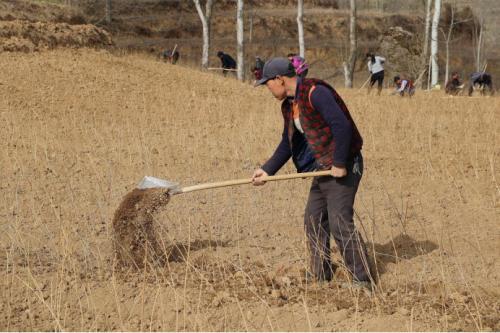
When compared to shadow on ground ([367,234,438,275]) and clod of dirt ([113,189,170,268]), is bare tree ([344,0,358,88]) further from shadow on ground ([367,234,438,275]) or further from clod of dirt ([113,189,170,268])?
clod of dirt ([113,189,170,268])

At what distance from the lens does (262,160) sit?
10031 millimetres

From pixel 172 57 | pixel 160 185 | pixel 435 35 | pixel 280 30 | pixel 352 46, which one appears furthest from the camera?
pixel 280 30

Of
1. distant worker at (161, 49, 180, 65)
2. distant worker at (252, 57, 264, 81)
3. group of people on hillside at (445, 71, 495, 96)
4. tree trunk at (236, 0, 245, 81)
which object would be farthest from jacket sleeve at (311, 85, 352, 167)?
tree trunk at (236, 0, 245, 81)

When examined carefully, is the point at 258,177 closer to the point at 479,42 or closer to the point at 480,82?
the point at 480,82

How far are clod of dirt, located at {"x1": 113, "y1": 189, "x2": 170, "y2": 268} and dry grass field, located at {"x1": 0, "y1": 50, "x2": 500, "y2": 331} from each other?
0.37 ft

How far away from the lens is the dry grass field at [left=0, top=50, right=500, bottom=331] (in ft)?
15.5

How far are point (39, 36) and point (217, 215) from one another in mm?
10509

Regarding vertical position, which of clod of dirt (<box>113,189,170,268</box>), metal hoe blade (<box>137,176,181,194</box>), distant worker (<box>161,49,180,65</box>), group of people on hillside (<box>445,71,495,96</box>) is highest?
metal hoe blade (<box>137,176,181,194</box>)

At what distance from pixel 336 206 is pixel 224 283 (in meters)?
0.86

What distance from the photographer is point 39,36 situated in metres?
16.5

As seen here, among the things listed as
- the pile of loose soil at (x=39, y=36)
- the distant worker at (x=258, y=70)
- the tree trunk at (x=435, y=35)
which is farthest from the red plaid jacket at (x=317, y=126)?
the tree trunk at (x=435, y=35)

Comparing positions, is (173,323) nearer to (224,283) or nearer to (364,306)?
(224,283)

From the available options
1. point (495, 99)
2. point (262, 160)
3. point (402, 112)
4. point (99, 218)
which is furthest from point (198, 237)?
point (495, 99)

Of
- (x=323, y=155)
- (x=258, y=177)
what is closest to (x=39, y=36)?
(x=258, y=177)
